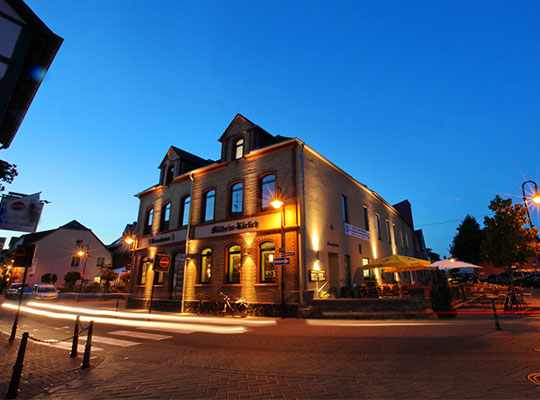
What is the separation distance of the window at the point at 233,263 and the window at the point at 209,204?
302cm

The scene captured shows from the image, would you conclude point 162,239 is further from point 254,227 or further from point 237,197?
point 254,227

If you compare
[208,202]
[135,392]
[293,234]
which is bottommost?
[135,392]

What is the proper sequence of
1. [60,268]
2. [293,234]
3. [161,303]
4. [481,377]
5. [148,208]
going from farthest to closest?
[60,268] → [148,208] → [161,303] → [293,234] → [481,377]

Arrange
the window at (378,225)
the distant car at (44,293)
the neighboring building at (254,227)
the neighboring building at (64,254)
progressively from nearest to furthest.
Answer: the neighboring building at (254,227), the window at (378,225), the distant car at (44,293), the neighboring building at (64,254)

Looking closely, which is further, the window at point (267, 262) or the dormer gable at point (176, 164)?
the dormer gable at point (176, 164)

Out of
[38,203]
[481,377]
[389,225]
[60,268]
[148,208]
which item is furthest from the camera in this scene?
[60,268]

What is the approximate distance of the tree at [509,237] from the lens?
46.0 feet

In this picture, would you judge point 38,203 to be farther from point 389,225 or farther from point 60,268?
point 60,268

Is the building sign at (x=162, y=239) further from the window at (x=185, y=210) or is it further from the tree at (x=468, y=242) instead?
the tree at (x=468, y=242)

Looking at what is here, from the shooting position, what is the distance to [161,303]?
19047 mm

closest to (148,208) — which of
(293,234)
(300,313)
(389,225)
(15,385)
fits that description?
(293,234)

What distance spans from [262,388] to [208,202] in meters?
15.5

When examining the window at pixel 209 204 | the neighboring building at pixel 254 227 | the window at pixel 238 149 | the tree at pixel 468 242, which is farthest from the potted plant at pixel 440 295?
the tree at pixel 468 242

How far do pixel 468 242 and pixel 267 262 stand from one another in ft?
142
